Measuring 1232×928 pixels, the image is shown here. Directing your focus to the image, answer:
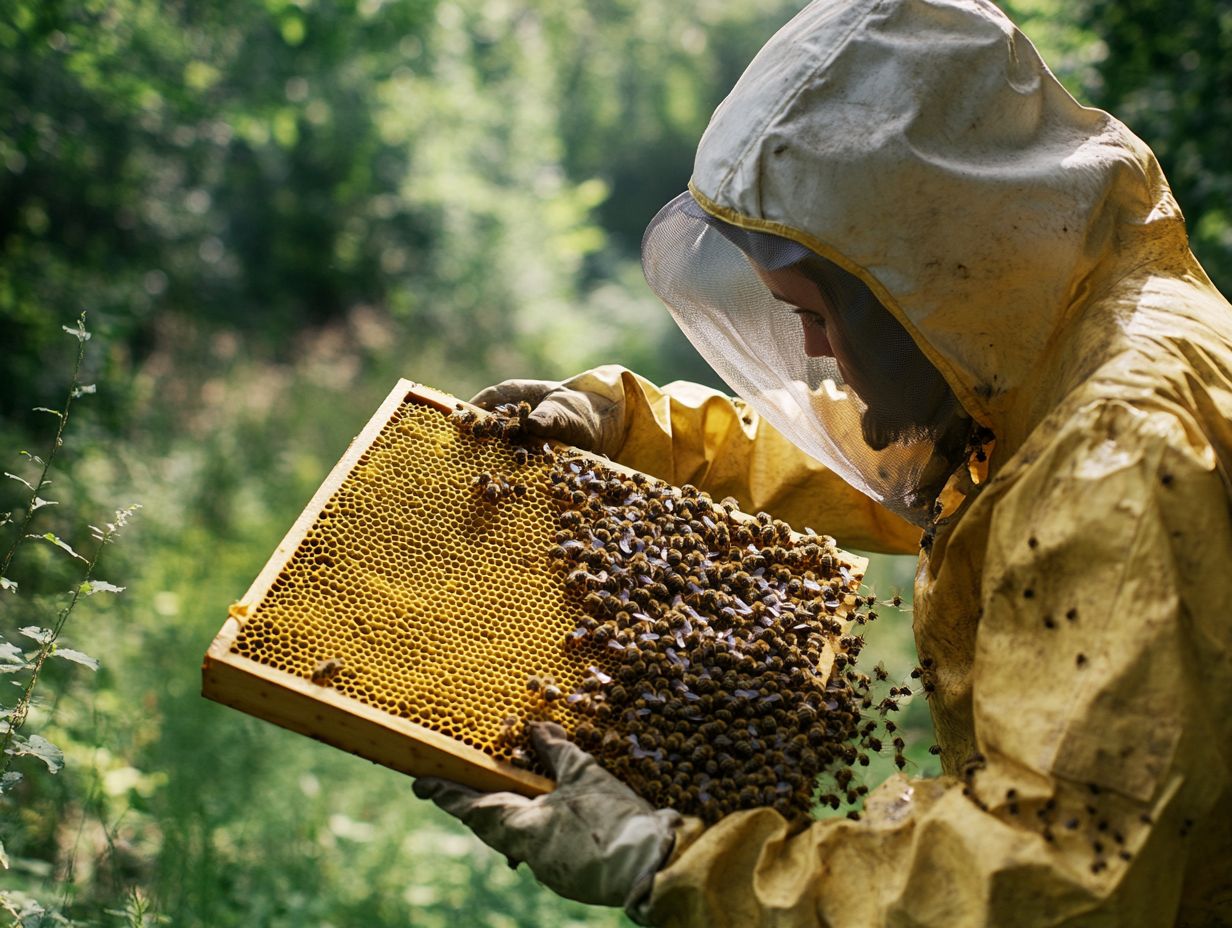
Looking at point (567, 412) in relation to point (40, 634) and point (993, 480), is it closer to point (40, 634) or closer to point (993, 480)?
point (993, 480)

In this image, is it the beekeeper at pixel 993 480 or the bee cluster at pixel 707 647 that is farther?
the bee cluster at pixel 707 647

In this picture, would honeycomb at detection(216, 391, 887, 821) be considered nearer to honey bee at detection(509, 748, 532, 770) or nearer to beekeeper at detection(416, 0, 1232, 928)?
honey bee at detection(509, 748, 532, 770)

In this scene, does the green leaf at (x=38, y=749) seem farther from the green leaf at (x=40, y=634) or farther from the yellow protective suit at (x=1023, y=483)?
the yellow protective suit at (x=1023, y=483)

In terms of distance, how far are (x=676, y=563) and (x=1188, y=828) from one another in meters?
1.52

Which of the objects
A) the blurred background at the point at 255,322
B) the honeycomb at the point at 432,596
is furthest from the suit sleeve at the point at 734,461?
the blurred background at the point at 255,322

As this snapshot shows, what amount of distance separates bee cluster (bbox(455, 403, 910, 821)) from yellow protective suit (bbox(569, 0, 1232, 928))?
0.24 meters

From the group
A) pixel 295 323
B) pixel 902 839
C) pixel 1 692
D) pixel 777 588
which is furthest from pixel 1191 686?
pixel 295 323

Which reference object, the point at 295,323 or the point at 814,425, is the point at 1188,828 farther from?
the point at 295,323

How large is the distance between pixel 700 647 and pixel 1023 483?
1.00 m

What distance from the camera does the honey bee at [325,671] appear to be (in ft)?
Result: 8.87

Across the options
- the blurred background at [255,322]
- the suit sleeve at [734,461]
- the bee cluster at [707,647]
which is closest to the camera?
the bee cluster at [707,647]

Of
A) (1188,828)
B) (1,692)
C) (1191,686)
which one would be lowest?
(1,692)

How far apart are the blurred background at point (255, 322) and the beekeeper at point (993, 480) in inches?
82.0

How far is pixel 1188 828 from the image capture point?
2.22 m
